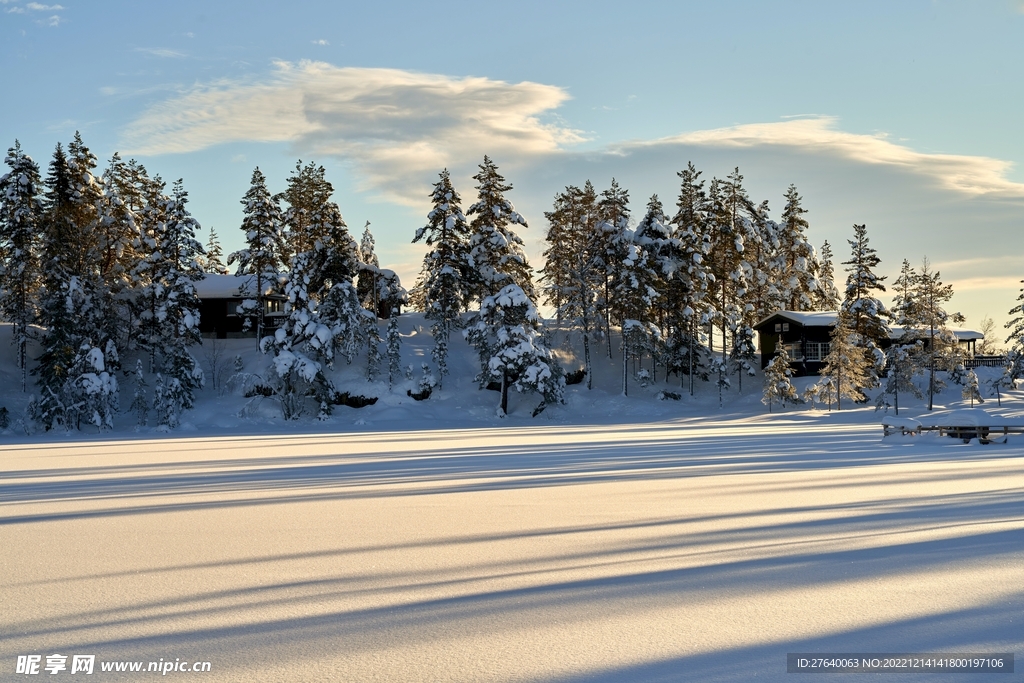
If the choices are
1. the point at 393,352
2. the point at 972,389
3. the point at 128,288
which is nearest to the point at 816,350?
the point at 972,389

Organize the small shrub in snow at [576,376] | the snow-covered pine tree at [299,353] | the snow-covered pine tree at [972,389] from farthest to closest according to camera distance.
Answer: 1. the small shrub in snow at [576,376]
2. the snow-covered pine tree at [972,389]
3. the snow-covered pine tree at [299,353]

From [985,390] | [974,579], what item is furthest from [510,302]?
[974,579]

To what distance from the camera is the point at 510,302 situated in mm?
42094

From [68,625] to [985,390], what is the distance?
53.4m

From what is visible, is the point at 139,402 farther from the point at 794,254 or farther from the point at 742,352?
the point at 794,254

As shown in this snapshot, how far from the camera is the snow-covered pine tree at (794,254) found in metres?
63.2

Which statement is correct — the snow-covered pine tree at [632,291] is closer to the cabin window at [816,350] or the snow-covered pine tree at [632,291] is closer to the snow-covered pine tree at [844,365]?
the snow-covered pine tree at [844,365]

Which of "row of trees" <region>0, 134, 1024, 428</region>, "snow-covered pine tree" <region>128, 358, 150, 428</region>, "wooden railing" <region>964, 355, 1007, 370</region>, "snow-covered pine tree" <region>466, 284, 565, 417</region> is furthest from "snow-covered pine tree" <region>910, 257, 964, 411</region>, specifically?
"snow-covered pine tree" <region>128, 358, 150, 428</region>

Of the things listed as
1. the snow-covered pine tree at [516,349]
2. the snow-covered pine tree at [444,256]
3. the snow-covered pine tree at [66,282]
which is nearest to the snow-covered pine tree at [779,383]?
the snow-covered pine tree at [516,349]

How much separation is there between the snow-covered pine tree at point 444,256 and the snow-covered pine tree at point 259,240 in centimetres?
985

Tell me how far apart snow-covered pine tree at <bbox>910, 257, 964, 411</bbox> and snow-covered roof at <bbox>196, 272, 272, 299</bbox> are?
130 ft

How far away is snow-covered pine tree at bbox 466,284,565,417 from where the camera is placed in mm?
41781

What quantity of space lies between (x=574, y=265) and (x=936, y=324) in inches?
891

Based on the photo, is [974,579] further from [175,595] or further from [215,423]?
[215,423]
